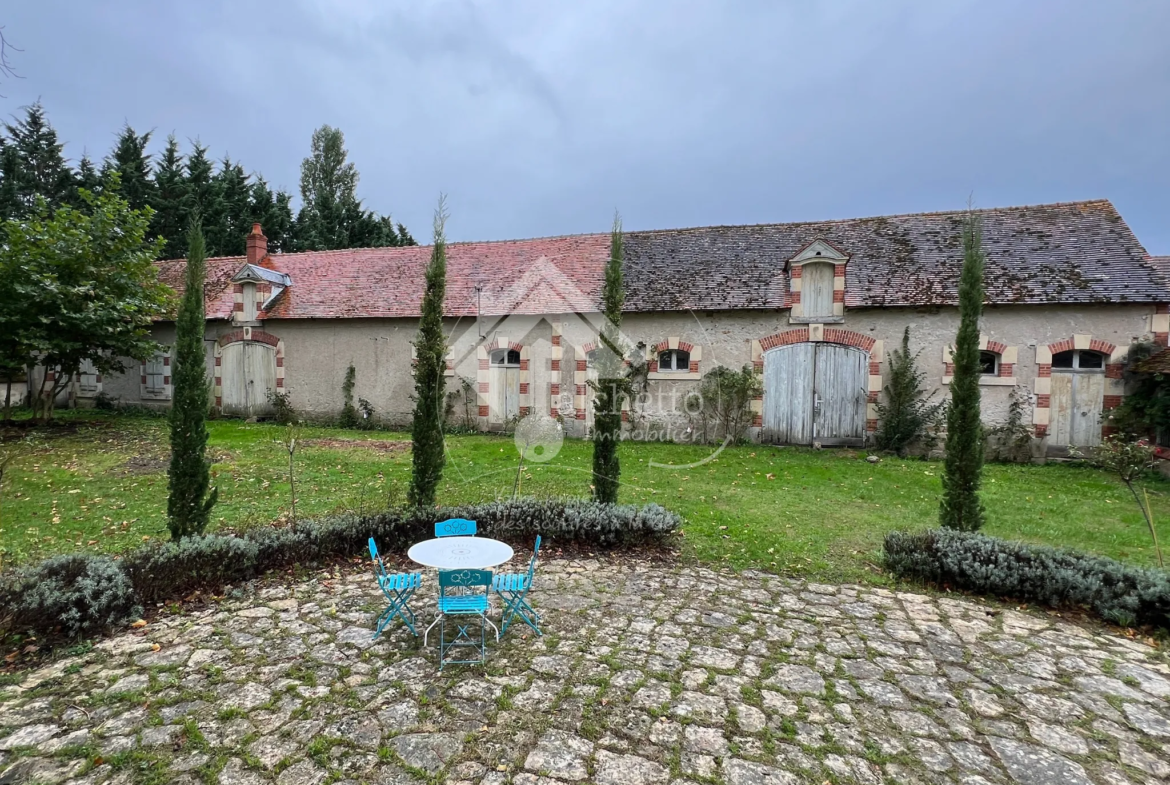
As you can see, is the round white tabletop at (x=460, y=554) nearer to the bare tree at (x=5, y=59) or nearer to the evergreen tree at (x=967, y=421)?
the bare tree at (x=5, y=59)

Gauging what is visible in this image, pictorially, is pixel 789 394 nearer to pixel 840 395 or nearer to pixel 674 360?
pixel 840 395

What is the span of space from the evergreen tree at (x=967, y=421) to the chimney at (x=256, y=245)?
59.0ft

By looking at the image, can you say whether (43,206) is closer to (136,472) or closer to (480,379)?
(136,472)

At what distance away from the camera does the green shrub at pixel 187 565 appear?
4332 millimetres

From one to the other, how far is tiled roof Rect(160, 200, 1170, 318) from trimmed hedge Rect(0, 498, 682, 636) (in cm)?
777

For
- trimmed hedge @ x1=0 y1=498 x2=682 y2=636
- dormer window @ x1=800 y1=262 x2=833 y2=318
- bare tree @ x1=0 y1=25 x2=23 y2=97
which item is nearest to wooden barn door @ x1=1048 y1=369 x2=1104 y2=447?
dormer window @ x1=800 y1=262 x2=833 y2=318

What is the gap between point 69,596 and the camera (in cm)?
377

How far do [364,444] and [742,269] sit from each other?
1006 cm

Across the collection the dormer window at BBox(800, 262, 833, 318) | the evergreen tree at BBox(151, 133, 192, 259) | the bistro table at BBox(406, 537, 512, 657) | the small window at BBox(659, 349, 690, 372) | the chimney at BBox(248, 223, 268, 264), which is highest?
the evergreen tree at BBox(151, 133, 192, 259)

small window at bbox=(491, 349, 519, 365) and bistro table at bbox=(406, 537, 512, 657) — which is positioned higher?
small window at bbox=(491, 349, 519, 365)

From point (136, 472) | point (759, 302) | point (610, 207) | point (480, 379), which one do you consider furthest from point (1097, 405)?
point (136, 472)

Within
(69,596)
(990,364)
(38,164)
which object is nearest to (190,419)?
(69,596)

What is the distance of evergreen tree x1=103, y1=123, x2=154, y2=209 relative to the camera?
80.8 ft

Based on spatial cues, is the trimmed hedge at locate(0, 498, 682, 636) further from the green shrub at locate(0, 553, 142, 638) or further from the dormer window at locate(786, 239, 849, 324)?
the dormer window at locate(786, 239, 849, 324)
